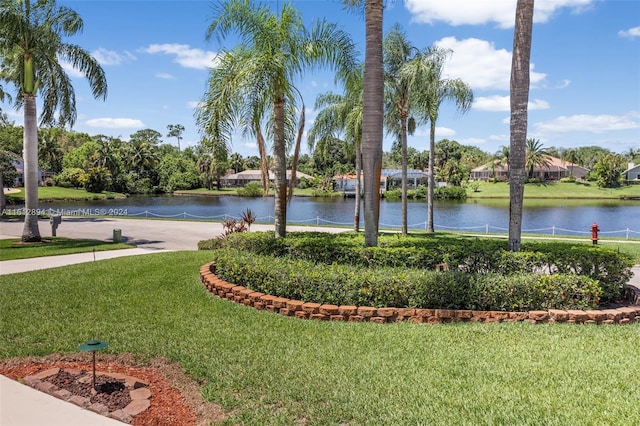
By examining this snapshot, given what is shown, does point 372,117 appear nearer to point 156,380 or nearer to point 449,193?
point 156,380

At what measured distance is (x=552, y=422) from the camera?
3451 millimetres

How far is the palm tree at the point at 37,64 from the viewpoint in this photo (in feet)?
48.9

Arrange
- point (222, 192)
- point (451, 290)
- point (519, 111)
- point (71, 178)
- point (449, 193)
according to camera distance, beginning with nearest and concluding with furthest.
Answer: point (451, 290), point (519, 111), point (449, 193), point (71, 178), point (222, 192)

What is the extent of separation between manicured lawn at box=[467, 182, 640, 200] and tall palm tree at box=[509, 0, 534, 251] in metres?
62.5

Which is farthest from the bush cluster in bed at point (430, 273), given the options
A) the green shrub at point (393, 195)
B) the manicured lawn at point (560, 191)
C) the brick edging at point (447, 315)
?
the manicured lawn at point (560, 191)

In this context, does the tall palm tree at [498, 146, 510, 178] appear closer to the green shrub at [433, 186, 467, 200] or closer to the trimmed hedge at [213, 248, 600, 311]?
the green shrub at [433, 186, 467, 200]

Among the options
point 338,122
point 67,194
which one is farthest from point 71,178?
point 338,122

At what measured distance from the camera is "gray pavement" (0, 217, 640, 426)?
3912mm

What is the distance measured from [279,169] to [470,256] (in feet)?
15.3

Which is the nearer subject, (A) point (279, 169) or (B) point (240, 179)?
(A) point (279, 169)

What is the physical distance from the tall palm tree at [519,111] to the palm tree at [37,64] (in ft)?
47.3

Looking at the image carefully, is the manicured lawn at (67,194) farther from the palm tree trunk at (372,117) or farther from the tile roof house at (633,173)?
the tile roof house at (633,173)

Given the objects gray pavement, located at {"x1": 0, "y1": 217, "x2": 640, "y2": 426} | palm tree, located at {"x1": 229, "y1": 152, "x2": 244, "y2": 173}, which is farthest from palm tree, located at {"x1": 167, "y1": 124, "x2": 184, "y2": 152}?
gray pavement, located at {"x1": 0, "y1": 217, "x2": 640, "y2": 426}

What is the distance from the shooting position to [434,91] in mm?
17812
